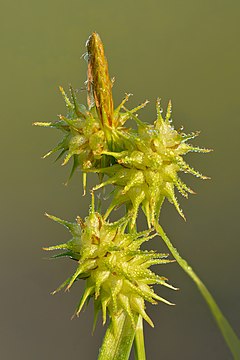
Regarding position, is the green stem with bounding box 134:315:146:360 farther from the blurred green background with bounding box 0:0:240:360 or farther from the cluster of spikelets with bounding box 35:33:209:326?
the blurred green background with bounding box 0:0:240:360

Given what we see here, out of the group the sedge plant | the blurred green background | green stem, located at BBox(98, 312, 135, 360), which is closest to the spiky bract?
the sedge plant

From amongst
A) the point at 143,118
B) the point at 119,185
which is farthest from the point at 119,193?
the point at 143,118

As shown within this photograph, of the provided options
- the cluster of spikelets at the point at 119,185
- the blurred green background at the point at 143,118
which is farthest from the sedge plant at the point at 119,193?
the blurred green background at the point at 143,118

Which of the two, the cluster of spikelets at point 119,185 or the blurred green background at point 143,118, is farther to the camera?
the blurred green background at point 143,118

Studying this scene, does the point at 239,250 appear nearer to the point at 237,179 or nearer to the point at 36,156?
the point at 237,179

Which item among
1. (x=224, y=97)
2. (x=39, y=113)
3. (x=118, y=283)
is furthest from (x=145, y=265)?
(x=224, y=97)

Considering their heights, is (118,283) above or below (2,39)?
below

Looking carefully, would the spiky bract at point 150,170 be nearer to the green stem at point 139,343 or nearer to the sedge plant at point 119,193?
the sedge plant at point 119,193
